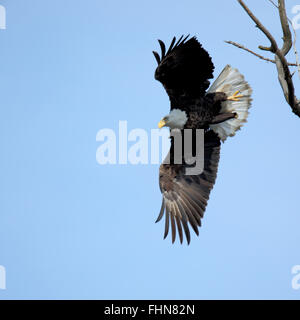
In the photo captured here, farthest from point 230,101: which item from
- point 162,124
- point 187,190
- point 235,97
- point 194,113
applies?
point 187,190

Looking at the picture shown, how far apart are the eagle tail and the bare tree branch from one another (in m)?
1.81

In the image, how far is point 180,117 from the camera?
5688 millimetres

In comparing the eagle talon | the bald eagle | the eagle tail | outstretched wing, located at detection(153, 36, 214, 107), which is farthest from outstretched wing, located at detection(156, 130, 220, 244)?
outstretched wing, located at detection(153, 36, 214, 107)

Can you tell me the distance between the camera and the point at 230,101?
19.6 ft

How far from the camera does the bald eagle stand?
527 centimetres

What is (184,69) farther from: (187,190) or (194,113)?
(187,190)

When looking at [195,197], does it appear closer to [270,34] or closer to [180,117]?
[180,117]

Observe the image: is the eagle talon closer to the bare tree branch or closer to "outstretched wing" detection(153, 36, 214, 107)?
"outstretched wing" detection(153, 36, 214, 107)

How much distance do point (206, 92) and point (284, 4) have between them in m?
1.73

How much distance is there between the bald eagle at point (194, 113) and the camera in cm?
527

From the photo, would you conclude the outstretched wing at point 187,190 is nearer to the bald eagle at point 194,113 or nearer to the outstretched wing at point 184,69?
the bald eagle at point 194,113

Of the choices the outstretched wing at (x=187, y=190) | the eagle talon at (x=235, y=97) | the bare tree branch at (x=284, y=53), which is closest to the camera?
the bare tree branch at (x=284, y=53)

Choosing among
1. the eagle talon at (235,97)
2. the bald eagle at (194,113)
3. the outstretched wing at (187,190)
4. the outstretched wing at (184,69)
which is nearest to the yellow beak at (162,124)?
the bald eagle at (194,113)

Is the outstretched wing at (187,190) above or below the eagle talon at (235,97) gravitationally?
below
